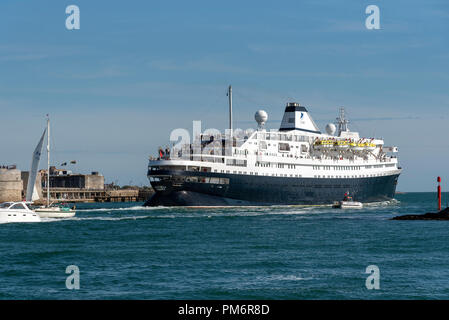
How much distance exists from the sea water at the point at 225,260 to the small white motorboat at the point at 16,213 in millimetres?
1083

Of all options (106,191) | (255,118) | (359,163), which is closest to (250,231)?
(255,118)

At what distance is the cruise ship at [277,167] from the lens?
79.2 meters

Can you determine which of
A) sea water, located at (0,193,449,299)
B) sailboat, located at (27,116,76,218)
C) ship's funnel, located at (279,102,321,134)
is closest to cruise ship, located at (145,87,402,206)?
ship's funnel, located at (279,102,321,134)

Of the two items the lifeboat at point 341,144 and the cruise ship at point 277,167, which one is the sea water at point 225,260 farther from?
the lifeboat at point 341,144

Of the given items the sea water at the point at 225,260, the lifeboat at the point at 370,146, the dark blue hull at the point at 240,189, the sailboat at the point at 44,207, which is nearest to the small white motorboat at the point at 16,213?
the sea water at the point at 225,260

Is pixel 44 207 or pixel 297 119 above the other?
pixel 297 119

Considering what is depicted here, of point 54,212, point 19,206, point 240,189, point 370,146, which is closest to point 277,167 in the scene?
point 240,189

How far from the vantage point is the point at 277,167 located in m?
88.2

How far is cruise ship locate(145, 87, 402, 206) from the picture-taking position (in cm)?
7925

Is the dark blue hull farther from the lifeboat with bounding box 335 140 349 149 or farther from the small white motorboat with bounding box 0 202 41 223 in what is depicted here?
the small white motorboat with bounding box 0 202 41 223

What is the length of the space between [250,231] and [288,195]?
3968 cm

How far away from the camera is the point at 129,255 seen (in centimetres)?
3541

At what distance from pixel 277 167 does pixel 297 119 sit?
46.4ft

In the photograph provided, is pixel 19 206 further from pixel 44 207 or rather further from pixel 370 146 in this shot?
pixel 370 146
